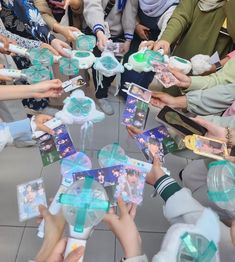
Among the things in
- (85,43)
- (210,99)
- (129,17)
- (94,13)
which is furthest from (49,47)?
(210,99)

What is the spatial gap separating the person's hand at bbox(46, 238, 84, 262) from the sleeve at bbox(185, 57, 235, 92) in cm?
81

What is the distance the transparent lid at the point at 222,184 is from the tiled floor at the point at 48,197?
0.61 m

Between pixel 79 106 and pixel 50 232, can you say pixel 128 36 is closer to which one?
pixel 79 106

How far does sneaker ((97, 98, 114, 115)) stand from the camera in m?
2.01

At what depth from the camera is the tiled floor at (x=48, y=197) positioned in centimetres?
130

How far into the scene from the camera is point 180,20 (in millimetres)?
1502

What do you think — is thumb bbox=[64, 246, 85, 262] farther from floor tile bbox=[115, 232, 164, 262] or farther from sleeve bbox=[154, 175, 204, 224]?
floor tile bbox=[115, 232, 164, 262]

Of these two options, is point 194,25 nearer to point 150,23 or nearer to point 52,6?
point 150,23

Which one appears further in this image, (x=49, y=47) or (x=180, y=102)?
(x=49, y=47)

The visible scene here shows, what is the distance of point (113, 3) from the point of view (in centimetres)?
171

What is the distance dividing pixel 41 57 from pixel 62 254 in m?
0.81

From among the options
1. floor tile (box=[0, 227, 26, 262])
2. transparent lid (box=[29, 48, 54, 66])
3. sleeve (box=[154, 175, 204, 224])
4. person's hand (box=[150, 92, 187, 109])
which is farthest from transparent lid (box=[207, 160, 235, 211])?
floor tile (box=[0, 227, 26, 262])

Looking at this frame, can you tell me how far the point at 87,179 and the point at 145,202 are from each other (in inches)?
28.8

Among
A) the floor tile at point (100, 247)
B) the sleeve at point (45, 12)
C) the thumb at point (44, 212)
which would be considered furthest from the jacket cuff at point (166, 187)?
the sleeve at point (45, 12)
